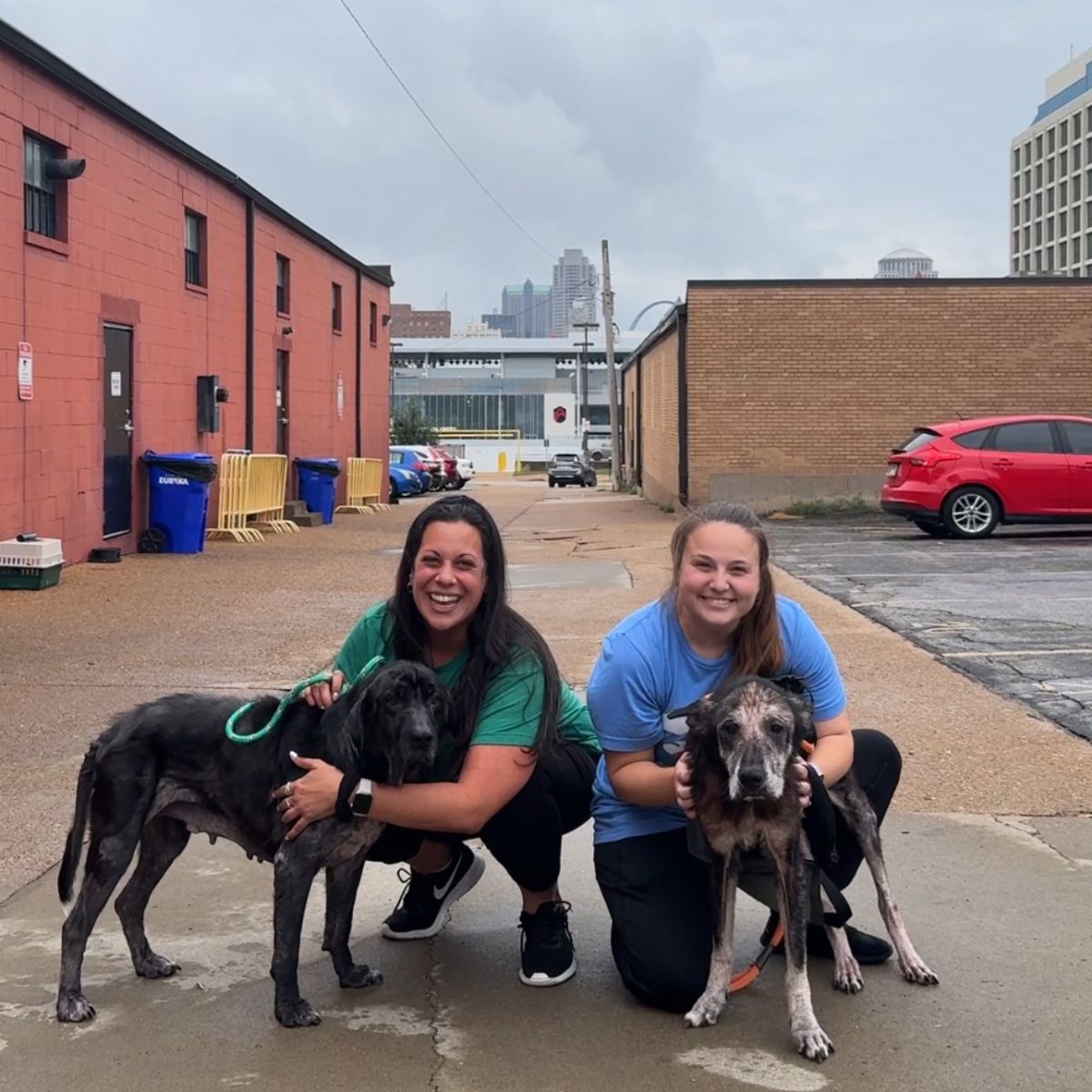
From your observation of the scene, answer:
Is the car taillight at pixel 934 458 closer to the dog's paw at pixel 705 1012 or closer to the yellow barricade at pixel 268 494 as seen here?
the yellow barricade at pixel 268 494

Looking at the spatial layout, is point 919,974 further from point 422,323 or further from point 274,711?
point 422,323

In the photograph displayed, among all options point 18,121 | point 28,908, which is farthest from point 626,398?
point 28,908

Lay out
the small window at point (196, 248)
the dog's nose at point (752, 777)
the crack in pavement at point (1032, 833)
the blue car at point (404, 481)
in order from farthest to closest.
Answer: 1. the blue car at point (404, 481)
2. the small window at point (196, 248)
3. the crack in pavement at point (1032, 833)
4. the dog's nose at point (752, 777)

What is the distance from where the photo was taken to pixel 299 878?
3.88 meters

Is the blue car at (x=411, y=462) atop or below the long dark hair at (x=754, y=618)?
atop

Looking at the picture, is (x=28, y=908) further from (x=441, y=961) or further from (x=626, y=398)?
(x=626, y=398)

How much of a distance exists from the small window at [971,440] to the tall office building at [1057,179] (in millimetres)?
75718

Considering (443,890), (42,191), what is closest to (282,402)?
(42,191)

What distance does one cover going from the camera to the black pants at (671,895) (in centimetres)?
402

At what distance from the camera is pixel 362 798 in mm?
3857

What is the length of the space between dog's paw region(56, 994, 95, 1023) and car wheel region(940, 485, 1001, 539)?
674 inches

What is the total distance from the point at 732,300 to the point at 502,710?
2233 centimetres

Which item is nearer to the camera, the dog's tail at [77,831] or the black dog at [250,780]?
the black dog at [250,780]

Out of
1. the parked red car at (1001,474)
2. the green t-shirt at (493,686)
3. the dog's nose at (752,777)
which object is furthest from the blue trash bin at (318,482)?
the dog's nose at (752,777)
